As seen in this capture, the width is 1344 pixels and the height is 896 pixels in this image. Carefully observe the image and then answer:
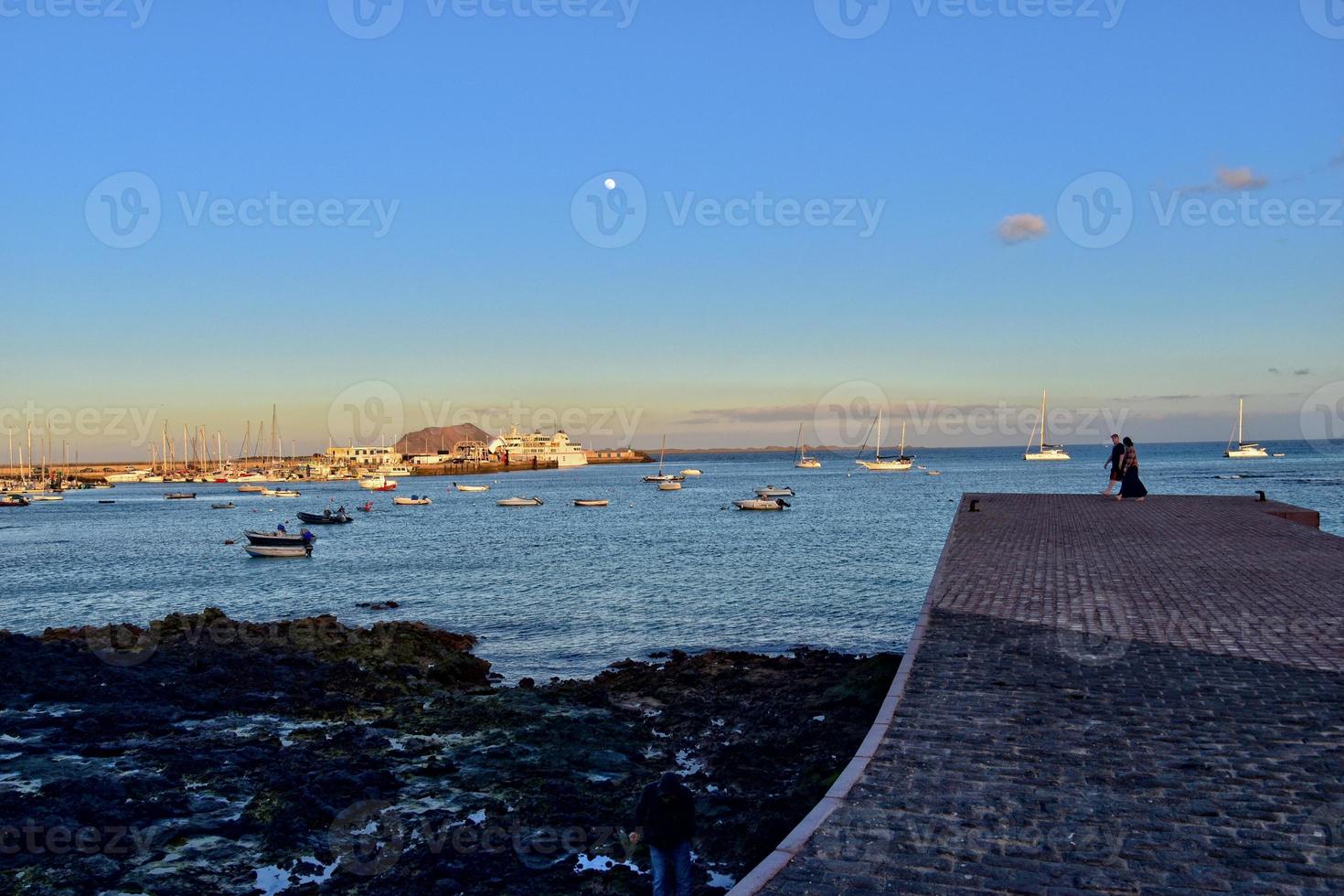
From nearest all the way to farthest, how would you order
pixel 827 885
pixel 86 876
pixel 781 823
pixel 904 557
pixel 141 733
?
1. pixel 827 885
2. pixel 86 876
3. pixel 781 823
4. pixel 141 733
5. pixel 904 557

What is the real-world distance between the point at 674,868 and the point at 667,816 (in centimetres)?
43

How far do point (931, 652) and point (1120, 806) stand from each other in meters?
4.11

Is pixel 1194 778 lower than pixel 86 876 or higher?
higher

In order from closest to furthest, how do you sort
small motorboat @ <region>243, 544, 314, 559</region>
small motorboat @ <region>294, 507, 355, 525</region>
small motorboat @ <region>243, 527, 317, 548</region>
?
small motorboat @ <region>243, 544, 314, 559</region> → small motorboat @ <region>243, 527, 317, 548</region> → small motorboat @ <region>294, 507, 355, 525</region>

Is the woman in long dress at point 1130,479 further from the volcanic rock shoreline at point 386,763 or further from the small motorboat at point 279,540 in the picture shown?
the small motorboat at point 279,540

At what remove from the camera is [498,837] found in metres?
10.3

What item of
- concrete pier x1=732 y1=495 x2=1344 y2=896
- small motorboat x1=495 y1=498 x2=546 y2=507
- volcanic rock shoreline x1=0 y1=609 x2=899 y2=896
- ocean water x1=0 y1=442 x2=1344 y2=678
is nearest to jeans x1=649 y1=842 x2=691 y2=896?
concrete pier x1=732 y1=495 x2=1344 y2=896

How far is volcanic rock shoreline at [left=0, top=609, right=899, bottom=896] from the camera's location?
31.9 feet

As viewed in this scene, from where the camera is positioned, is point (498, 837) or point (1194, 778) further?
point (498, 837)

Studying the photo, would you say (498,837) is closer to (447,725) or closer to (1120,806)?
(447,725)

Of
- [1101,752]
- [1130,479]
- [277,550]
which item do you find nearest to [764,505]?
[277,550]

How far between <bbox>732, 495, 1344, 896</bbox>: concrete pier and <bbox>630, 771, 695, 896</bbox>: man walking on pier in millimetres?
968

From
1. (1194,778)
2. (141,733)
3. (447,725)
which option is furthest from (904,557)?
(1194,778)

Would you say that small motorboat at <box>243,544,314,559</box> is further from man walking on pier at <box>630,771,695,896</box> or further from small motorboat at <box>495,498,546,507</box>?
man walking on pier at <box>630,771,695,896</box>
